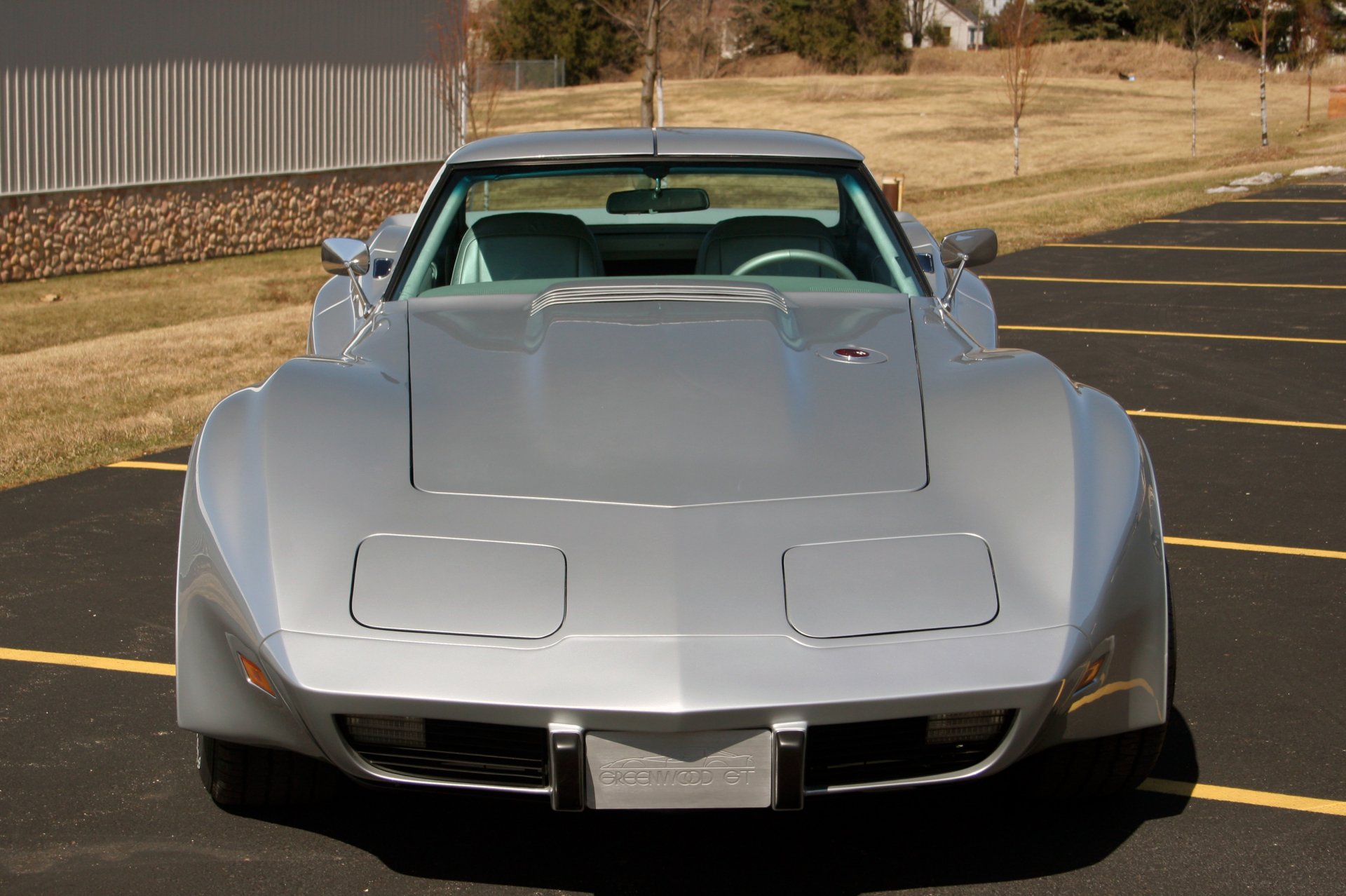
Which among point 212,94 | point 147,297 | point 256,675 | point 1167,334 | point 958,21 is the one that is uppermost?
point 958,21

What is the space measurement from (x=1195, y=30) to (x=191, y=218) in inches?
1112

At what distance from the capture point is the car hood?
2.77 metres

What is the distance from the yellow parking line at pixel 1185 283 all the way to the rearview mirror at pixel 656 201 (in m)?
7.85

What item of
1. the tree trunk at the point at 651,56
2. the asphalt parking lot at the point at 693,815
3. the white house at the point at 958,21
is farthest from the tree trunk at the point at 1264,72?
the white house at the point at 958,21

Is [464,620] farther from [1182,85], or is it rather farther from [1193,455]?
[1182,85]

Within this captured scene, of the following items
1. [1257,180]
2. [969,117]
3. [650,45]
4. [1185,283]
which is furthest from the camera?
[969,117]

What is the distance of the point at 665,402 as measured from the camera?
300cm

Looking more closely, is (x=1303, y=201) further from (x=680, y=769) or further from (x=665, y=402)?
(x=680, y=769)

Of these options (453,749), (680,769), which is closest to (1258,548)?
(680,769)

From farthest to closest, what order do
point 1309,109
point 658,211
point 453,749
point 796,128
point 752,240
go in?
point 796,128
point 1309,109
point 658,211
point 752,240
point 453,749

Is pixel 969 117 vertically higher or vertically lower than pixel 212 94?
higher

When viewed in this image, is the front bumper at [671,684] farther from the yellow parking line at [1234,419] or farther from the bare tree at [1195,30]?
the bare tree at [1195,30]

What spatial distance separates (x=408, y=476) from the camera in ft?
9.12

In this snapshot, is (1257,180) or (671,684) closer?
(671,684)
